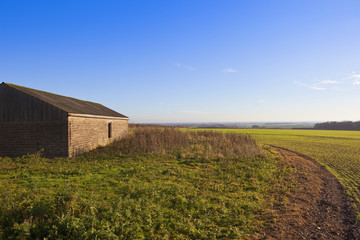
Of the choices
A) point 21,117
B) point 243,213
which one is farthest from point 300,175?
point 21,117

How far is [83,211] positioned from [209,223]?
3.69 m

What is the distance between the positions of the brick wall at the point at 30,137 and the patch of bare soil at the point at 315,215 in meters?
14.3

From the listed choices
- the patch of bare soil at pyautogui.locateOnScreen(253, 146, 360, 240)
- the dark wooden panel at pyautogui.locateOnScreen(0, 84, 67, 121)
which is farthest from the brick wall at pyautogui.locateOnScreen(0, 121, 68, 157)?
the patch of bare soil at pyautogui.locateOnScreen(253, 146, 360, 240)

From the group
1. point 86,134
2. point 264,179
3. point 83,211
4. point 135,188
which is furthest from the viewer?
point 86,134

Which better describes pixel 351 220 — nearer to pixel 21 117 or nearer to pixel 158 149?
pixel 158 149

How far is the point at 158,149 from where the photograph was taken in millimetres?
16859

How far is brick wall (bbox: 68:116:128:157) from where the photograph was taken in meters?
14.7

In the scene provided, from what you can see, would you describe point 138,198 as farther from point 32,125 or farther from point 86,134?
point 32,125

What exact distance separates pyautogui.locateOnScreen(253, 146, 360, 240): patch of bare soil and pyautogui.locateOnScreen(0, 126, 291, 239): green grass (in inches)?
19.0

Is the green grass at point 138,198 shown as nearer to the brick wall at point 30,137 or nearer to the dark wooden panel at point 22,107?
the brick wall at point 30,137

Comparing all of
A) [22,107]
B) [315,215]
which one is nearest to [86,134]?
[22,107]

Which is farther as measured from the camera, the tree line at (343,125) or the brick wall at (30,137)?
the tree line at (343,125)

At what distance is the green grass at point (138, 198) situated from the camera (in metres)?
5.08

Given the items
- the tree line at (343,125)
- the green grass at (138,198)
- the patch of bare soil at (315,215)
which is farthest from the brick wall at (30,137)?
the tree line at (343,125)
